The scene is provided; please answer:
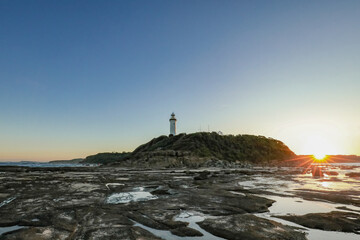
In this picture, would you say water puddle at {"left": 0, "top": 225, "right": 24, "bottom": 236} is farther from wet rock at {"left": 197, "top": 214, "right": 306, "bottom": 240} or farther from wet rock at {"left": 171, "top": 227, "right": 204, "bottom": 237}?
wet rock at {"left": 197, "top": 214, "right": 306, "bottom": 240}

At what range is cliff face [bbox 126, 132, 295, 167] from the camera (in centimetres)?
6581

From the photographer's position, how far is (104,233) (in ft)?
21.1

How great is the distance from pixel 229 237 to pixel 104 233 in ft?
11.6

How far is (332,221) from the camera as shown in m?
7.67

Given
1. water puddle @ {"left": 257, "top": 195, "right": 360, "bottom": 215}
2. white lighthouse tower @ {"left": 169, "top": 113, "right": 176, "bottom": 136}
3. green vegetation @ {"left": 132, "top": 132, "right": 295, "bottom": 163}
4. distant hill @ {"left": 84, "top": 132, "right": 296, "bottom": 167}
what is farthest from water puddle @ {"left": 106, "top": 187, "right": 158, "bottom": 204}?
white lighthouse tower @ {"left": 169, "top": 113, "right": 176, "bottom": 136}

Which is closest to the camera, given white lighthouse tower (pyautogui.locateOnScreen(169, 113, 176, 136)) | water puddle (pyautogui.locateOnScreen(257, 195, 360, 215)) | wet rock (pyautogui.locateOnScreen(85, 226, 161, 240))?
wet rock (pyautogui.locateOnScreen(85, 226, 161, 240))

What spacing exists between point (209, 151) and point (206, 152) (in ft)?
9.72

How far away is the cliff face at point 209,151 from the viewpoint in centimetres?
6581

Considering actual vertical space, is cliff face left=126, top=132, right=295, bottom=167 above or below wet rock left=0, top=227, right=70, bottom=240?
above

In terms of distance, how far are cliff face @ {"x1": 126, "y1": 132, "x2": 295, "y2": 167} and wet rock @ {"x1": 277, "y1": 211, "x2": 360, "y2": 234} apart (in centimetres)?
5591

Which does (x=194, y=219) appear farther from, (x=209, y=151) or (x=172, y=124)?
(x=172, y=124)

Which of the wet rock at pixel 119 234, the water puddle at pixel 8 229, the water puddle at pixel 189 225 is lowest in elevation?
the water puddle at pixel 189 225

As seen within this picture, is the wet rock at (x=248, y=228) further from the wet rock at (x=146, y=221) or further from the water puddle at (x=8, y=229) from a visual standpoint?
the water puddle at (x=8, y=229)

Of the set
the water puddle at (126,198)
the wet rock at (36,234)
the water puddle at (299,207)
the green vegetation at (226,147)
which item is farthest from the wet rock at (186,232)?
the green vegetation at (226,147)
